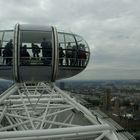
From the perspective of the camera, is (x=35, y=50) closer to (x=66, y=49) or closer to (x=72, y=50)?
(x=66, y=49)

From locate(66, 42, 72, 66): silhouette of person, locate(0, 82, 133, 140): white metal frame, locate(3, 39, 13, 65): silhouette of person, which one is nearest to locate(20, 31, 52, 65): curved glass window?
locate(3, 39, 13, 65): silhouette of person

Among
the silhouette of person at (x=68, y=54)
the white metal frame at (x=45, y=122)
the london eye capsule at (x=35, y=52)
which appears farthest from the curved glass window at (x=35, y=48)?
the white metal frame at (x=45, y=122)

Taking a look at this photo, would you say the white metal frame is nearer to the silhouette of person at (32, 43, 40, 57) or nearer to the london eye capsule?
the london eye capsule

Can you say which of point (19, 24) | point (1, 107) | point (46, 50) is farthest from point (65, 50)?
point (1, 107)

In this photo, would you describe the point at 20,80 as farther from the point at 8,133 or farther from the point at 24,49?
the point at 8,133

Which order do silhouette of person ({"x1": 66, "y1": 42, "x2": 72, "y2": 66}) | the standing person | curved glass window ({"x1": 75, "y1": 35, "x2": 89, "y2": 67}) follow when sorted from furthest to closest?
curved glass window ({"x1": 75, "y1": 35, "x2": 89, "y2": 67})
silhouette of person ({"x1": 66, "y1": 42, "x2": 72, "y2": 66})
the standing person

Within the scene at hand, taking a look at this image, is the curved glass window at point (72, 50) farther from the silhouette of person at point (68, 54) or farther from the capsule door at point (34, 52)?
the capsule door at point (34, 52)

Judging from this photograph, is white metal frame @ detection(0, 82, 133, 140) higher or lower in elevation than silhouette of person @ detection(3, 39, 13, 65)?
lower

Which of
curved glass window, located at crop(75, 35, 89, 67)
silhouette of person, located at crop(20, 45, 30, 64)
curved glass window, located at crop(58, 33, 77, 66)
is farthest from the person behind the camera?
curved glass window, located at crop(75, 35, 89, 67)
